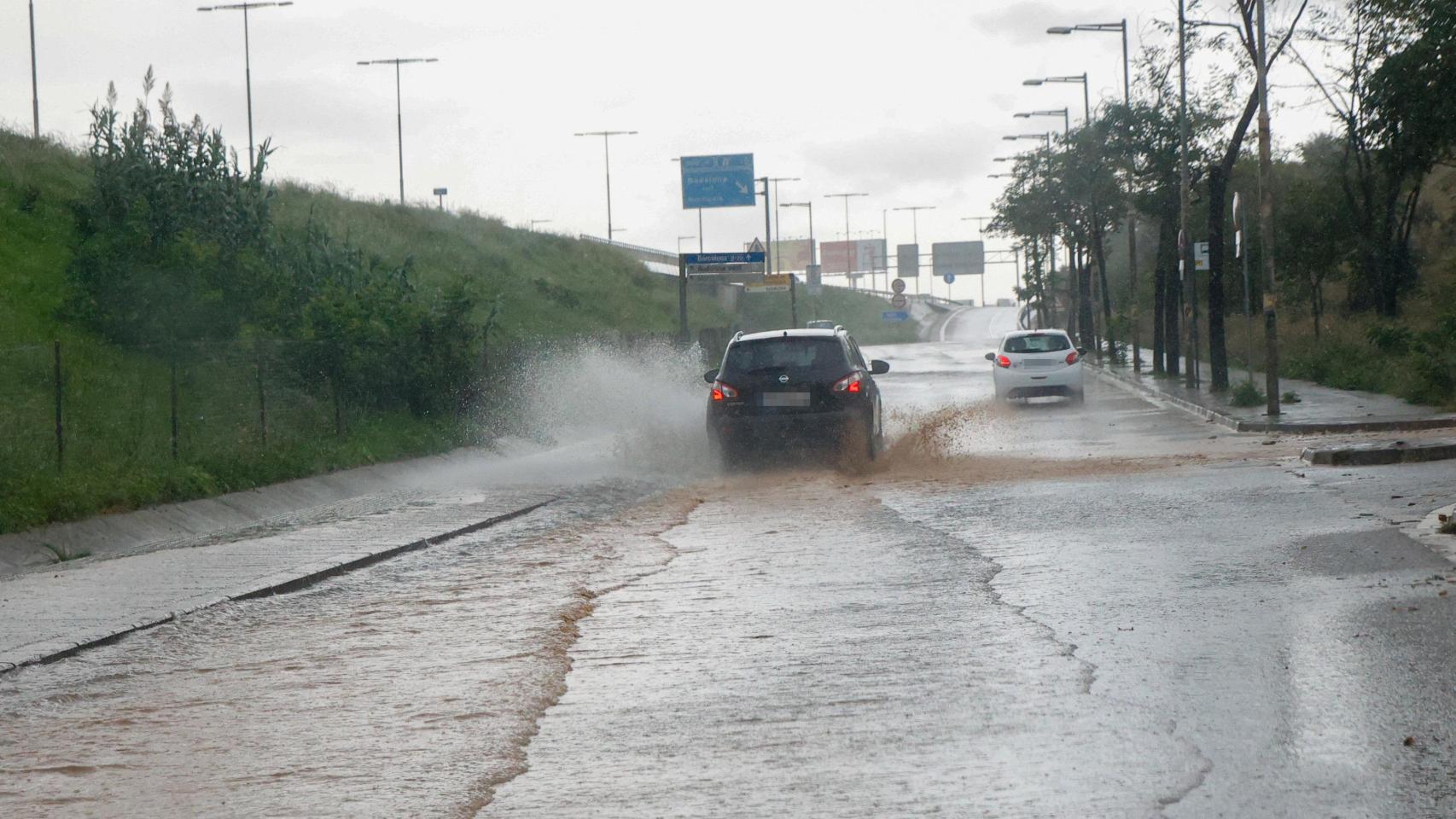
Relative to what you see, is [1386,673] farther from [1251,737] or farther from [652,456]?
[652,456]

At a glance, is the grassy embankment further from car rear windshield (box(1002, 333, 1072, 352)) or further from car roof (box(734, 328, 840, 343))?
car rear windshield (box(1002, 333, 1072, 352))

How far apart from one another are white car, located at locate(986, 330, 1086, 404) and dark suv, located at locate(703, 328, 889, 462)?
15.6 meters

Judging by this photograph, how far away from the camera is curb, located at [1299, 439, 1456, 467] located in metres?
16.2

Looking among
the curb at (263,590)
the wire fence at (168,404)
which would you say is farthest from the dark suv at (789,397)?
the wire fence at (168,404)

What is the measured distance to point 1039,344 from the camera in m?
33.1

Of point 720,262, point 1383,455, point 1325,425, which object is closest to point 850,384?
point 1383,455

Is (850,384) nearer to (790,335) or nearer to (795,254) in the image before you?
(790,335)

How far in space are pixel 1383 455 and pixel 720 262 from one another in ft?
98.3

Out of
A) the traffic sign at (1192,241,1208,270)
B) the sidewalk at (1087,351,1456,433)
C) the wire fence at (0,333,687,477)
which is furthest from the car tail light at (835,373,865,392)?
the traffic sign at (1192,241,1208,270)

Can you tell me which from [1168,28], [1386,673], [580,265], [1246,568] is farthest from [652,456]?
[580,265]

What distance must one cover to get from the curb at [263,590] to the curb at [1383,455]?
802 centimetres

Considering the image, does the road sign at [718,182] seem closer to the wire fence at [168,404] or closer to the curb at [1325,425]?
the wire fence at [168,404]

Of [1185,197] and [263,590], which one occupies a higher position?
[1185,197]

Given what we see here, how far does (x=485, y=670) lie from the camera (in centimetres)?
748
